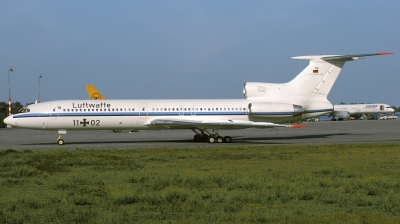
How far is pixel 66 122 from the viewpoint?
3353 centimetres

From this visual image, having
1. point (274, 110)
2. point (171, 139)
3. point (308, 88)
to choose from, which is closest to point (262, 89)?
point (274, 110)

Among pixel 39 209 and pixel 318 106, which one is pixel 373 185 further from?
pixel 318 106

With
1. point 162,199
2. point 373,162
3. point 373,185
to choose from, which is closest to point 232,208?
point 162,199

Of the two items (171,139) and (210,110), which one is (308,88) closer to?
(210,110)

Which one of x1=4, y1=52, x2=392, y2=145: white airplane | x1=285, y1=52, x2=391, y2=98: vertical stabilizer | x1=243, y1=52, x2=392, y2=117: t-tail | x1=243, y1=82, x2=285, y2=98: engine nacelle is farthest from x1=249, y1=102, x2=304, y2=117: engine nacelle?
x1=285, y1=52, x2=391, y2=98: vertical stabilizer

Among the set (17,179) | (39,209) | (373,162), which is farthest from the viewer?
(373,162)

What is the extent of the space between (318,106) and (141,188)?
24938 millimetres

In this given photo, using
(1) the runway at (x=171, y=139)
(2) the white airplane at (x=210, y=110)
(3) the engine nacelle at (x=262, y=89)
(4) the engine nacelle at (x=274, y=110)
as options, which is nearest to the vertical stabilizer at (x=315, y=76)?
(2) the white airplane at (x=210, y=110)

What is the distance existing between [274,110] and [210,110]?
14.1 feet

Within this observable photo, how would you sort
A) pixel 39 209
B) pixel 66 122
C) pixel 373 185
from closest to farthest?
pixel 39 209, pixel 373 185, pixel 66 122

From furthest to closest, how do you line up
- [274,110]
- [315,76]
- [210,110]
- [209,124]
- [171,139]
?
[171,139], [315,76], [274,110], [210,110], [209,124]

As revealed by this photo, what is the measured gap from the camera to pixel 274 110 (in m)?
35.3

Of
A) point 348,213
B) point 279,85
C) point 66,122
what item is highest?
point 279,85

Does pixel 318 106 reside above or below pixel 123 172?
above
